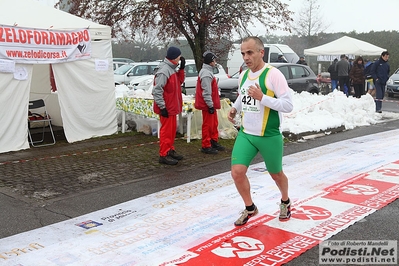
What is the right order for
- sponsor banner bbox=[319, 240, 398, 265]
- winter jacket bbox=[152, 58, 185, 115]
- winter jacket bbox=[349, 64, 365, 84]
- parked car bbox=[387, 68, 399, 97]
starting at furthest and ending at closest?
parked car bbox=[387, 68, 399, 97]
winter jacket bbox=[349, 64, 365, 84]
winter jacket bbox=[152, 58, 185, 115]
sponsor banner bbox=[319, 240, 398, 265]

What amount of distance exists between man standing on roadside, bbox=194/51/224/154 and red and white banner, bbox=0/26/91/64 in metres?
2.88

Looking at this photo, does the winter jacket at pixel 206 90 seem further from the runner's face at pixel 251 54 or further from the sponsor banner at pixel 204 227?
the runner's face at pixel 251 54

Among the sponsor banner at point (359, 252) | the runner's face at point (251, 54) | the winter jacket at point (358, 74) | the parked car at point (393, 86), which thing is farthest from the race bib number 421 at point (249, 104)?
the parked car at point (393, 86)

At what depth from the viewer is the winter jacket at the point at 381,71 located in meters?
15.1

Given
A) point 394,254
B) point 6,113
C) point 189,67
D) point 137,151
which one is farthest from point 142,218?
point 189,67

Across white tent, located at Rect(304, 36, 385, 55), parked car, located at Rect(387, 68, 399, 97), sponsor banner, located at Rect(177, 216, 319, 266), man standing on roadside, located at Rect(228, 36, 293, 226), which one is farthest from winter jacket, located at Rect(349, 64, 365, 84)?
sponsor banner, located at Rect(177, 216, 319, 266)

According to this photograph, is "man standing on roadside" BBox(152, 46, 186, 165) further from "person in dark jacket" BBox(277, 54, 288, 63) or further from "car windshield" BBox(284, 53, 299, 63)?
"car windshield" BBox(284, 53, 299, 63)

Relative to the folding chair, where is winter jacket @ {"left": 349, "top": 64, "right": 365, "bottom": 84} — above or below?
above

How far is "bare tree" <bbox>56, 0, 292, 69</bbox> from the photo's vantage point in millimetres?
11969

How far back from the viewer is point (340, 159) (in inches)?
331

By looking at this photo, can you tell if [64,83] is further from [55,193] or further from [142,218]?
[142,218]

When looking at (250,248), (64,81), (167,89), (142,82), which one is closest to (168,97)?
(167,89)

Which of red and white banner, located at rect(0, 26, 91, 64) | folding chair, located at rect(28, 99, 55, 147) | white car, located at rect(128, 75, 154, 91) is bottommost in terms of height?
folding chair, located at rect(28, 99, 55, 147)

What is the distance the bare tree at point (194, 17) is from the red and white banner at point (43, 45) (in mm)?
2387
